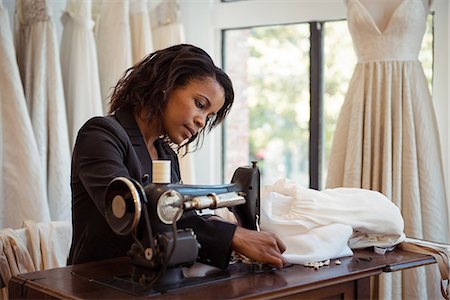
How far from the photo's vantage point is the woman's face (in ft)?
5.45

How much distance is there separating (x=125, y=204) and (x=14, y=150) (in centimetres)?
103

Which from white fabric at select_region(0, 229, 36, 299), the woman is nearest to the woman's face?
the woman

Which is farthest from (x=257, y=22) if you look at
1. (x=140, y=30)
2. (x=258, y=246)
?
(x=258, y=246)

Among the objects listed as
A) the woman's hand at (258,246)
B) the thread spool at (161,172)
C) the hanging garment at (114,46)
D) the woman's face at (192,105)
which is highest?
the hanging garment at (114,46)

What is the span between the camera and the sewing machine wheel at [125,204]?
4.17 ft

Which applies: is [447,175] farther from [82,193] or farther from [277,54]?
[82,193]

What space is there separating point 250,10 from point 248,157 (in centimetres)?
59

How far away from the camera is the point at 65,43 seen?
250 cm

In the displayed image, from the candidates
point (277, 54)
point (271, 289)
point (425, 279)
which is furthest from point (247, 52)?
point (271, 289)

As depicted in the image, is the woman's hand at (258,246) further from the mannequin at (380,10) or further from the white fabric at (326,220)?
the mannequin at (380,10)

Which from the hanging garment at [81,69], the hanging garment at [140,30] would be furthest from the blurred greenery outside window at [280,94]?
the hanging garment at [81,69]

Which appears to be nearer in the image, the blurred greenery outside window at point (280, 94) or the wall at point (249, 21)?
the wall at point (249, 21)

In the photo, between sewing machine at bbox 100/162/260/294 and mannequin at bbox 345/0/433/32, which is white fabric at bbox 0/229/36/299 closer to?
sewing machine at bbox 100/162/260/294

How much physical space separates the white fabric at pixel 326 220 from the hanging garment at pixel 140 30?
108 centimetres
